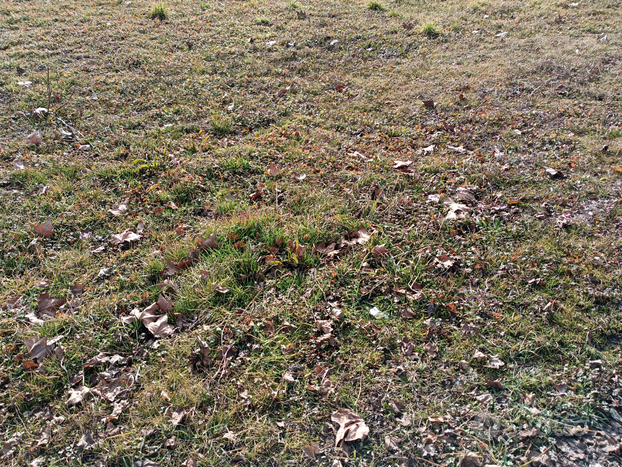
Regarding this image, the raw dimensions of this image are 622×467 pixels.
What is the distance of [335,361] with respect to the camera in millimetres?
2705

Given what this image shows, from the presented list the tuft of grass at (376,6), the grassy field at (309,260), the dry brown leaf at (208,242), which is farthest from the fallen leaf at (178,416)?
the tuft of grass at (376,6)

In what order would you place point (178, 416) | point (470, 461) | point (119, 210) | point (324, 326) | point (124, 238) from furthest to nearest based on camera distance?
point (119, 210) < point (124, 238) < point (324, 326) < point (178, 416) < point (470, 461)

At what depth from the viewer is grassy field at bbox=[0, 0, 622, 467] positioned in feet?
7.83

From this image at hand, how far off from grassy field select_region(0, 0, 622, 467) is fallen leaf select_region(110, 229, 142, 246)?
0.01 metres

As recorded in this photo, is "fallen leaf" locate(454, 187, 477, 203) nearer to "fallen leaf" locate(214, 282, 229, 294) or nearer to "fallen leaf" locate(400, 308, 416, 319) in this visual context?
"fallen leaf" locate(400, 308, 416, 319)

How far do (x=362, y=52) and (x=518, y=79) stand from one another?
2.39 m

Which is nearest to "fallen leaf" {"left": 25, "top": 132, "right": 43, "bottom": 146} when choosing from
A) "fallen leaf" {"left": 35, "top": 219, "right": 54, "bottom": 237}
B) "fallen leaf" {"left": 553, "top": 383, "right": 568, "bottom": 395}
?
"fallen leaf" {"left": 35, "top": 219, "right": 54, "bottom": 237}

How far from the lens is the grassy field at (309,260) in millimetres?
2387

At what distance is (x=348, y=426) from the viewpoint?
7.74 ft

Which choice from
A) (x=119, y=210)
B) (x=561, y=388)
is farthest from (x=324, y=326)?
(x=119, y=210)

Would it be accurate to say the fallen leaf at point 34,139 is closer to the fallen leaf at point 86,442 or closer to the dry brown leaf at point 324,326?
the fallen leaf at point 86,442

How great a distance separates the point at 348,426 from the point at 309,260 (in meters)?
1.31

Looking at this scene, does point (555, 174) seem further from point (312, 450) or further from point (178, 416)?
point (178, 416)

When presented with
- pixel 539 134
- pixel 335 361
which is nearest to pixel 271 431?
pixel 335 361
